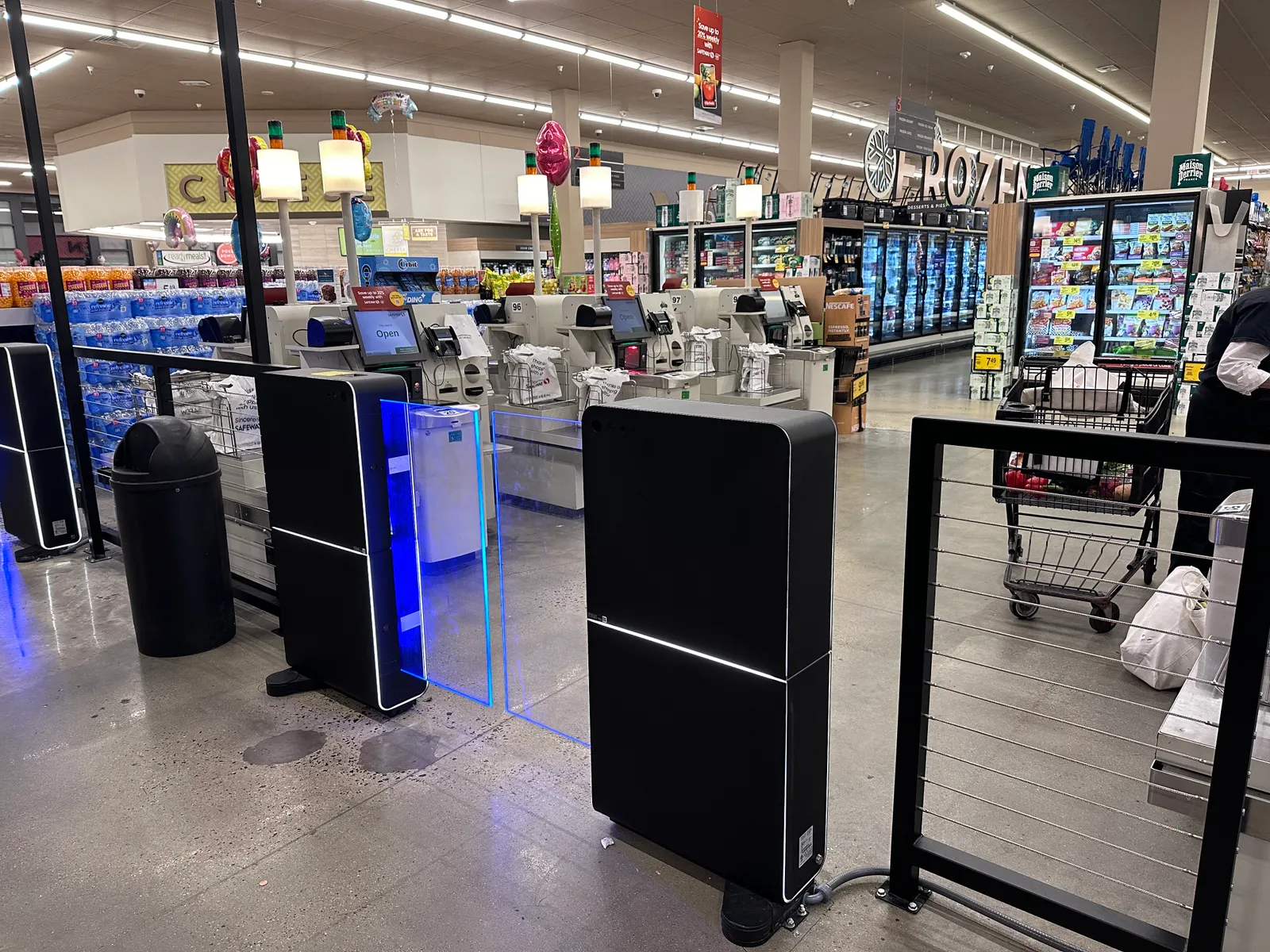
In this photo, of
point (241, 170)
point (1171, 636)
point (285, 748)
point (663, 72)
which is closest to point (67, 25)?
point (663, 72)

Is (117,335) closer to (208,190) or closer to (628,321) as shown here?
(628,321)

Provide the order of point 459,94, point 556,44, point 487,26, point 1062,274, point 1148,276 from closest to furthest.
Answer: point 1148,276 → point 1062,274 → point 487,26 → point 556,44 → point 459,94

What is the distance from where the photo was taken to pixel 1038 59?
12.9 meters

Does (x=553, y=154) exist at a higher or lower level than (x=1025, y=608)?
higher

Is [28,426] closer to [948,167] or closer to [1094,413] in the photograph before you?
[1094,413]

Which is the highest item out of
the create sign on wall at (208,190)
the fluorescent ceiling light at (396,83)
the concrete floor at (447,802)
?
the fluorescent ceiling light at (396,83)

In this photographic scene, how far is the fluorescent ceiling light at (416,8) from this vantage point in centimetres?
962

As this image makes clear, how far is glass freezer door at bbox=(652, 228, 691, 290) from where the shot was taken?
44.1 ft

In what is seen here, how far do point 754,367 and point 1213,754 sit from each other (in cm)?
592

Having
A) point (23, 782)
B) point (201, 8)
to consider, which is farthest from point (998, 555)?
point (201, 8)

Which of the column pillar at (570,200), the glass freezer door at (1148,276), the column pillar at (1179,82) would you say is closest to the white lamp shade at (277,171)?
the glass freezer door at (1148,276)

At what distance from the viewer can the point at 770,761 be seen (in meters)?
2.05

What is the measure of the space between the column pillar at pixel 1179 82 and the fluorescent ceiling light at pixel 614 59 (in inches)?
264

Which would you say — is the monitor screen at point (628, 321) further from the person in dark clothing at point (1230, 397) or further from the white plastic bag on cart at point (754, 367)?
the person in dark clothing at point (1230, 397)
